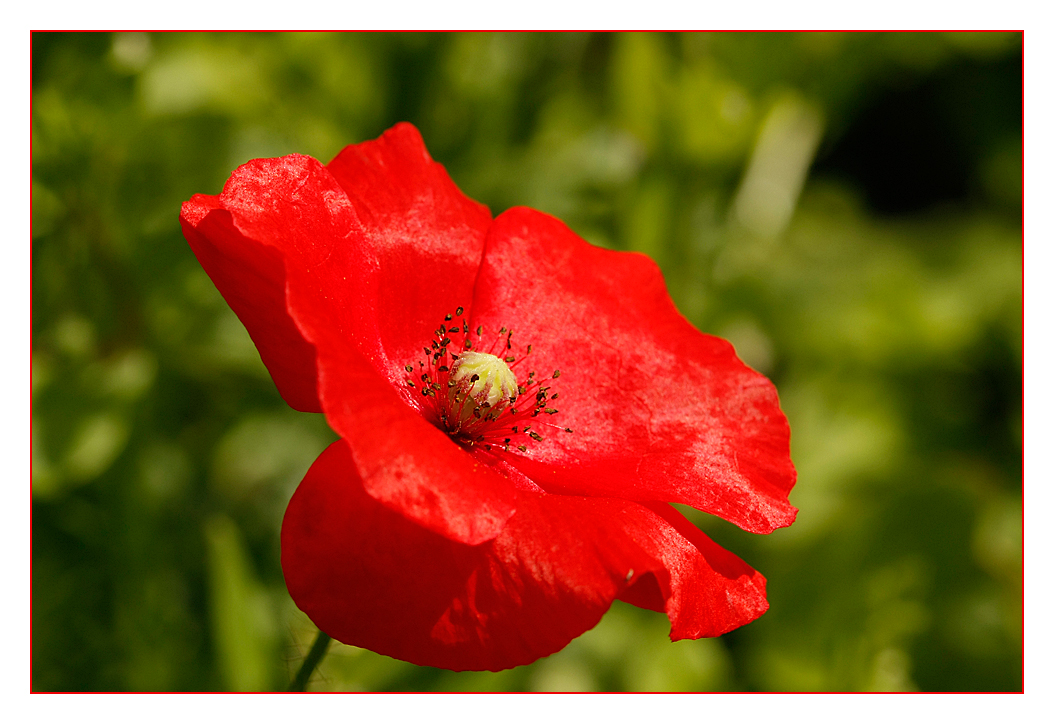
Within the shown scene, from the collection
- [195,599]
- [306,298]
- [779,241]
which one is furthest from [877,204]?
[306,298]

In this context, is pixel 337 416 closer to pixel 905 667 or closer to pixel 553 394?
pixel 553 394

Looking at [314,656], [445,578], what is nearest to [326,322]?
[445,578]

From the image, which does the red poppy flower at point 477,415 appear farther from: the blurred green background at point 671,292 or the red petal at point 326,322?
the blurred green background at point 671,292

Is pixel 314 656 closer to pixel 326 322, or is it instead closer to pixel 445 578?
pixel 445 578

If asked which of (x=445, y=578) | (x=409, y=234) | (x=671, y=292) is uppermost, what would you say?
(x=409, y=234)

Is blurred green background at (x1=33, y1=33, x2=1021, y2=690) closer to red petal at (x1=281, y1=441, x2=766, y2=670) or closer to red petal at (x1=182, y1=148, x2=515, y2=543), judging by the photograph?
red petal at (x1=281, y1=441, x2=766, y2=670)

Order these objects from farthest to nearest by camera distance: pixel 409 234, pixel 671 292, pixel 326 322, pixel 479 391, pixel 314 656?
pixel 671 292 → pixel 409 234 → pixel 479 391 → pixel 314 656 → pixel 326 322

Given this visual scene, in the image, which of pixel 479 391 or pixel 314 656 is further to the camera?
pixel 479 391

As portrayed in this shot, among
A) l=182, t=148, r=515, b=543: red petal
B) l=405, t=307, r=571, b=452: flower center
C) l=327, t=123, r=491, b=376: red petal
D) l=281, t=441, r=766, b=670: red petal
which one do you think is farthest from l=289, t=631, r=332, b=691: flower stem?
l=327, t=123, r=491, b=376: red petal
